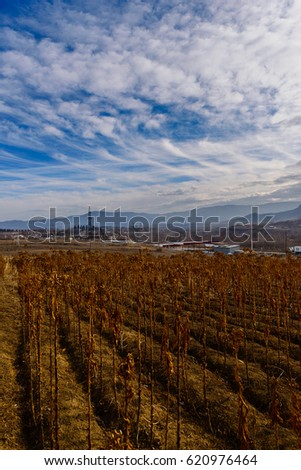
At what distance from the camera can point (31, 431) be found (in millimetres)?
6539

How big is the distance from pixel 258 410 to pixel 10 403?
5913 mm

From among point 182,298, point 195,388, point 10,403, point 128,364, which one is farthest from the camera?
point 182,298

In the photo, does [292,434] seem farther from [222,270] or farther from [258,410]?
[222,270]

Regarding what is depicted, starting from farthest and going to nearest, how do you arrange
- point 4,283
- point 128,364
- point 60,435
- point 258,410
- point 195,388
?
point 4,283 → point 195,388 → point 258,410 → point 60,435 → point 128,364

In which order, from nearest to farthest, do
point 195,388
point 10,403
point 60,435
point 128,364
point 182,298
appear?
1. point 128,364
2. point 60,435
3. point 10,403
4. point 195,388
5. point 182,298

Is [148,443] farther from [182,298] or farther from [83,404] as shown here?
[182,298]

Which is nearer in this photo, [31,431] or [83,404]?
[31,431]

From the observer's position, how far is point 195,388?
880 centimetres

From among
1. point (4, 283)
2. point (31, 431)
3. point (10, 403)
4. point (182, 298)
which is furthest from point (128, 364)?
point (4, 283)

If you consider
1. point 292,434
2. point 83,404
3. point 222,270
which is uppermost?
point 222,270

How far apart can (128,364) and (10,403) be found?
13.0 feet

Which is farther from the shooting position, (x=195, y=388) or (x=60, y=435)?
(x=195, y=388)

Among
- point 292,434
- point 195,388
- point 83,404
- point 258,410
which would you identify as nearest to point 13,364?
point 83,404

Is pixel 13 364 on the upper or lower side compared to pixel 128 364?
lower
